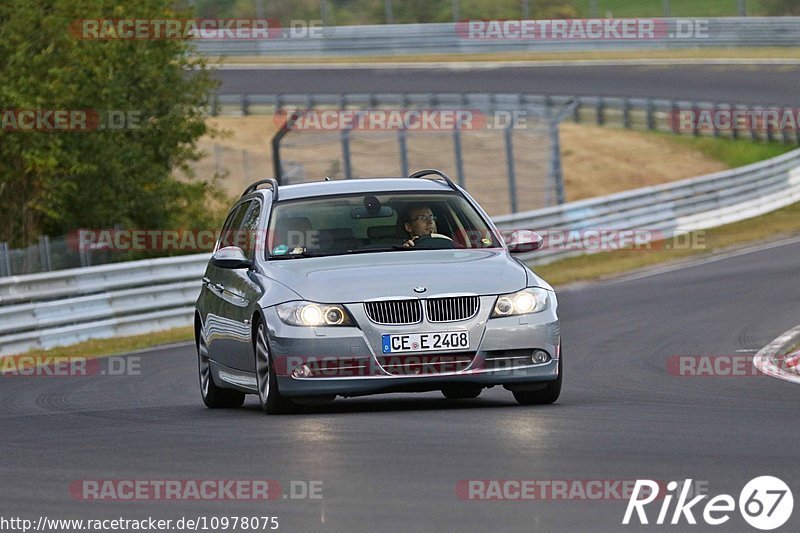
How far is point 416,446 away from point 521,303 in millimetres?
2242

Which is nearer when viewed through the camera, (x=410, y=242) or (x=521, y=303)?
(x=521, y=303)

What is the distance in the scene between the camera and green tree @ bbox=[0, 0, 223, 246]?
25469mm

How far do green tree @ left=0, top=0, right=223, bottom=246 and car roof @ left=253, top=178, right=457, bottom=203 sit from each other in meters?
12.9

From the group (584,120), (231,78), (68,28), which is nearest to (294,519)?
(68,28)

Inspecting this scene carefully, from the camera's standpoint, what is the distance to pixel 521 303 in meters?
11.1

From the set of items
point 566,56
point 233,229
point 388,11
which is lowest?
point 566,56

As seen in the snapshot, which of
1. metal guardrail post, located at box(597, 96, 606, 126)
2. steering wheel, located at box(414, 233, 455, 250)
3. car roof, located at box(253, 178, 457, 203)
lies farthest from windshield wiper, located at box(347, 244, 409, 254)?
metal guardrail post, located at box(597, 96, 606, 126)

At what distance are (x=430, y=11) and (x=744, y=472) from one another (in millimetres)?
53683

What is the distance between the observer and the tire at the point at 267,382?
11.1 meters

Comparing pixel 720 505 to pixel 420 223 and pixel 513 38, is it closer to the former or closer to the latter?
pixel 420 223

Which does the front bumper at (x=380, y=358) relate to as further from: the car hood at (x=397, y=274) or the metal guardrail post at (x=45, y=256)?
the metal guardrail post at (x=45, y=256)

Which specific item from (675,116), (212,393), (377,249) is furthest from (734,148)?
(377,249)

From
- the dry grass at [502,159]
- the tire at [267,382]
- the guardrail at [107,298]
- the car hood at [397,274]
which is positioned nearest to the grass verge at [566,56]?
the dry grass at [502,159]

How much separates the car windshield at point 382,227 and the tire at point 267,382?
0.79 meters
